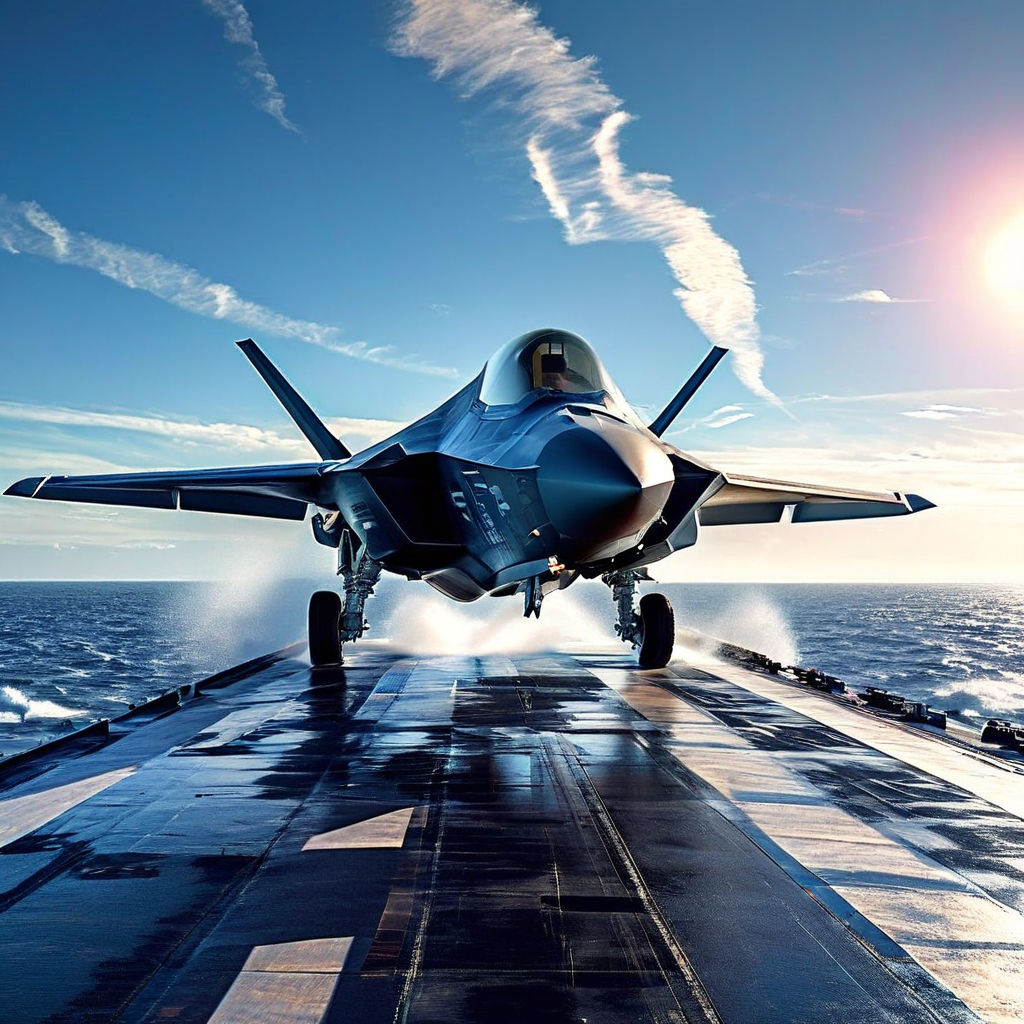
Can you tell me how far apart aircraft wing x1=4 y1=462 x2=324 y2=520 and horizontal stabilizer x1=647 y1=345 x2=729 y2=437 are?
6.42 metres

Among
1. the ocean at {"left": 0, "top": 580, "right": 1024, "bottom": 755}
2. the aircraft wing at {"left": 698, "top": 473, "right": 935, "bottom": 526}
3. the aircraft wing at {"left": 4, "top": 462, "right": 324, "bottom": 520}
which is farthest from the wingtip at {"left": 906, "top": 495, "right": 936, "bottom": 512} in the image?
the aircraft wing at {"left": 4, "top": 462, "right": 324, "bottom": 520}

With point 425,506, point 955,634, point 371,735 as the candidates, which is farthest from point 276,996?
point 955,634

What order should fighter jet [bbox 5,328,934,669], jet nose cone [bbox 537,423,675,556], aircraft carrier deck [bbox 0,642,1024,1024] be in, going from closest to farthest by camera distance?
aircraft carrier deck [bbox 0,642,1024,1024] → jet nose cone [bbox 537,423,675,556] → fighter jet [bbox 5,328,934,669]

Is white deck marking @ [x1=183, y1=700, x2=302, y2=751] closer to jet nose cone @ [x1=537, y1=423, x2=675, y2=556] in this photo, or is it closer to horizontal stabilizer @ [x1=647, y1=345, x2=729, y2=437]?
jet nose cone @ [x1=537, y1=423, x2=675, y2=556]

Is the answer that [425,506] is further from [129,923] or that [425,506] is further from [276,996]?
[276,996]

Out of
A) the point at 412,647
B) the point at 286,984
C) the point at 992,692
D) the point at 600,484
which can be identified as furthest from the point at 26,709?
the point at 992,692

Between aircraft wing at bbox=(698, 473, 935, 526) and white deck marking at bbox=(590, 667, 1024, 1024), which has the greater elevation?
aircraft wing at bbox=(698, 473, 935, 526)

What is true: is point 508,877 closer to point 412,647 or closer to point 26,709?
point 412,647

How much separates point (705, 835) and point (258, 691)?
10.8 metres

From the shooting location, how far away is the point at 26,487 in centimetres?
1675

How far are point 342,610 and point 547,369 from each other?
331 inches

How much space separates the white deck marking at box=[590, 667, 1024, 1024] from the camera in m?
4.57

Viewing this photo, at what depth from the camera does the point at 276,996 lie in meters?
4.18

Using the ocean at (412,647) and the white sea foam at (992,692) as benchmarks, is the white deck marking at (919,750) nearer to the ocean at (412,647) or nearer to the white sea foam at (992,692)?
the ocean at (412,647)
